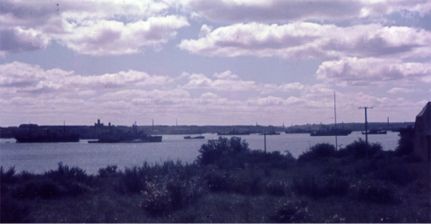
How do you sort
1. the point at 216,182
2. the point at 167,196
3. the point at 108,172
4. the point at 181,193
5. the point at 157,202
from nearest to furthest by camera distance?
the point at 157,202 → the point at 167,196 → the point at 181,193 → the point at 216,182 → the point at 108,172

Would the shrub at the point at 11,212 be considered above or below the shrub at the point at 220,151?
below

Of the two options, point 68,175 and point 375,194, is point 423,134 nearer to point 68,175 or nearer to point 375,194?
point 375,194

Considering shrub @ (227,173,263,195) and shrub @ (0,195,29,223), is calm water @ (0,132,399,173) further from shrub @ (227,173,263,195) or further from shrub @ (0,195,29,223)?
shrub @ (0,195,29,223)

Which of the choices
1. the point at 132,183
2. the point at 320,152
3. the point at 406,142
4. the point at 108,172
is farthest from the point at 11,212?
the point at 406,142

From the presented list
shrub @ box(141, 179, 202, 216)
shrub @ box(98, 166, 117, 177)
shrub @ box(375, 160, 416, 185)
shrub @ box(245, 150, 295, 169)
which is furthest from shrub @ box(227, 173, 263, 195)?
shrub @ box(245, 150, 295, 169)

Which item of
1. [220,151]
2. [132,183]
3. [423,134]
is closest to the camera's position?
[132,183]

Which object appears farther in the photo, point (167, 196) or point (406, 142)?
point (406, 142)

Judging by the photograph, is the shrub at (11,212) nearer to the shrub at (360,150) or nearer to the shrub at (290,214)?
the shrub at (290,214)

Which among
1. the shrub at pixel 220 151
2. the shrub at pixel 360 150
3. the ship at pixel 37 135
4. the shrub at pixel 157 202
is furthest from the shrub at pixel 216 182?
the ship at pixel 37 135
